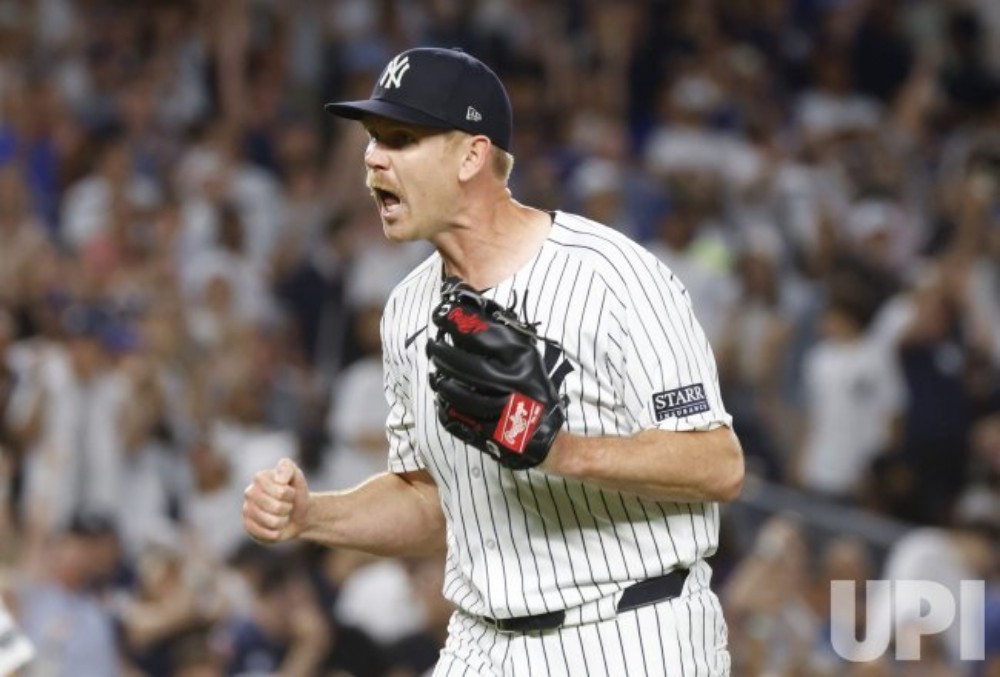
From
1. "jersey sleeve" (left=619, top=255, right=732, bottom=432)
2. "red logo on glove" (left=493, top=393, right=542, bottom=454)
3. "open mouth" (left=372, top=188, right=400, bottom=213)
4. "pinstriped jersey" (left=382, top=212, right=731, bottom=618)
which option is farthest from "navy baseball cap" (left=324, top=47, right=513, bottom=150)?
"red logo on glove" (left=493, top=393, right=542, bottom=454)

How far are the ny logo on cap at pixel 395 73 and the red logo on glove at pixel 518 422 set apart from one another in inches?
31.2

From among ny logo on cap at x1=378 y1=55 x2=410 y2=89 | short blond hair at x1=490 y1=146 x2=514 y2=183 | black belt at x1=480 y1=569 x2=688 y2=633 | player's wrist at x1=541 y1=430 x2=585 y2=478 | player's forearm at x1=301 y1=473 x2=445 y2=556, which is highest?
ny logo on cap at x1=378 y1=55 x2=410 y2=89

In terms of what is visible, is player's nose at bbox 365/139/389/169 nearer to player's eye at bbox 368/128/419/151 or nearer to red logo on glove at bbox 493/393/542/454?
player's eye at bbox 368/128/419/151

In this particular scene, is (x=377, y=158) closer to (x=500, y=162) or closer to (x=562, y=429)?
(x=500, y=162)

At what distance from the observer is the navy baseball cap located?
394 centimetres

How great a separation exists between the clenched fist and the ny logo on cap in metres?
0.81

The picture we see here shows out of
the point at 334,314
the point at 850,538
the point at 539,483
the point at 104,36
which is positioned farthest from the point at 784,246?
the point at 539,483

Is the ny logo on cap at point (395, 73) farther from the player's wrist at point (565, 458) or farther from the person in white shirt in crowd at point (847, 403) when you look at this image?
the person in white shirt in crowd at point (847, 403)

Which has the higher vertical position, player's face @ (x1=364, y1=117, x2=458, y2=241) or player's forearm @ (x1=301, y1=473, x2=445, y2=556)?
player's face @ (x1=364, y1=117, x2=458, y2=241)

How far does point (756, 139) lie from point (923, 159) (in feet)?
3.48

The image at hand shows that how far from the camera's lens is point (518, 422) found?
11.6 ft

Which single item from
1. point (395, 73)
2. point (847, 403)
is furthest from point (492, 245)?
point (847, 403)

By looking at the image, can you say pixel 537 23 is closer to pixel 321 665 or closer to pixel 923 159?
pixel 923 159

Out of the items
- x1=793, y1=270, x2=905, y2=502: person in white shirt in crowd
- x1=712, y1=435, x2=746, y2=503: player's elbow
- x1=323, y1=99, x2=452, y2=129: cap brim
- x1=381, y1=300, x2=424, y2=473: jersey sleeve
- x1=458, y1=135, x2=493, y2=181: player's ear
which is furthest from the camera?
x1=793, y1=270, x2=905, y2=502: person in white shirt in crowd
